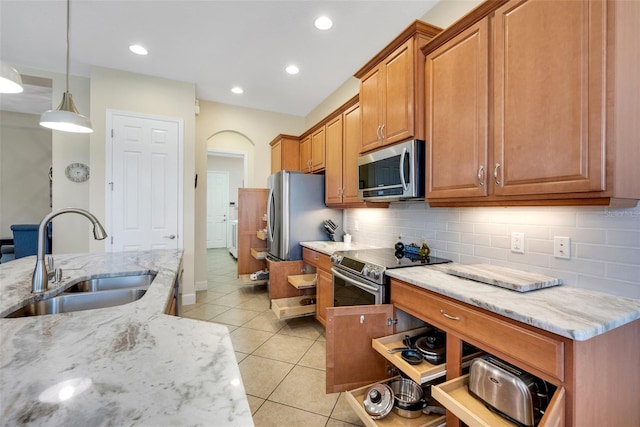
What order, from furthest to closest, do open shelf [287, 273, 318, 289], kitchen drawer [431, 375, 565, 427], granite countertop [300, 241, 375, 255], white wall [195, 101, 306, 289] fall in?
1. white wall [195, 101, 306, 289]
2. open shelf [287, 273, 318, 289]
3. granite countertop [300, 241, 375, 255]
4. kitchen drawer [431, 375, 565, 427]

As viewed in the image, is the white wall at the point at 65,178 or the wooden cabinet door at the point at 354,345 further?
the white wall at the point at 65,178

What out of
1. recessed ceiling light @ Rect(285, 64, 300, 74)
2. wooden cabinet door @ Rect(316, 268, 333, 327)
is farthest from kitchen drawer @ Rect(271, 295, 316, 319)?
recessed ceiling light @ Rect(285, 64, 300, 74)

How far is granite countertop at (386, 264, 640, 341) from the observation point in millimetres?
941

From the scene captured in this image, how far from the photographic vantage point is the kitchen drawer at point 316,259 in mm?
2602

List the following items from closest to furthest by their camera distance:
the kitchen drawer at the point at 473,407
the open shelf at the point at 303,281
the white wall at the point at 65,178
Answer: the kitchen drawer at the point at 473,407 < the open shelf at the point at 303,281 < the white wall at the point at 65,178

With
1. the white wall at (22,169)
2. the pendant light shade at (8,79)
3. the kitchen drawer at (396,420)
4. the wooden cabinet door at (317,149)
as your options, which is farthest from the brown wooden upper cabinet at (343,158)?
the white wall at (22,169)

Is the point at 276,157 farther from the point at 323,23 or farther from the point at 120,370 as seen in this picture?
the point at 120,370

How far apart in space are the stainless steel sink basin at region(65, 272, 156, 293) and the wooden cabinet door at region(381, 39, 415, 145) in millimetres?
1889

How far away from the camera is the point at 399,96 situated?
6.61 ft

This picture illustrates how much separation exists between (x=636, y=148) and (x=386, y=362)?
161 cm

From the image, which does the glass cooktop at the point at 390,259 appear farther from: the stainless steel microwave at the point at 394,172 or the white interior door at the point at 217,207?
the white interior door at the point at 217,207

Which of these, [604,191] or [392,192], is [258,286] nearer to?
[392,192]

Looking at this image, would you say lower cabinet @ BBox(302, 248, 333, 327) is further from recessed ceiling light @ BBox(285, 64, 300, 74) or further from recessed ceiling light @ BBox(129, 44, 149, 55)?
recessed ceiling light @ BBox(129, 44, 149, 55)

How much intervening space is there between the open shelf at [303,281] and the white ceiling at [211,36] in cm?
234
